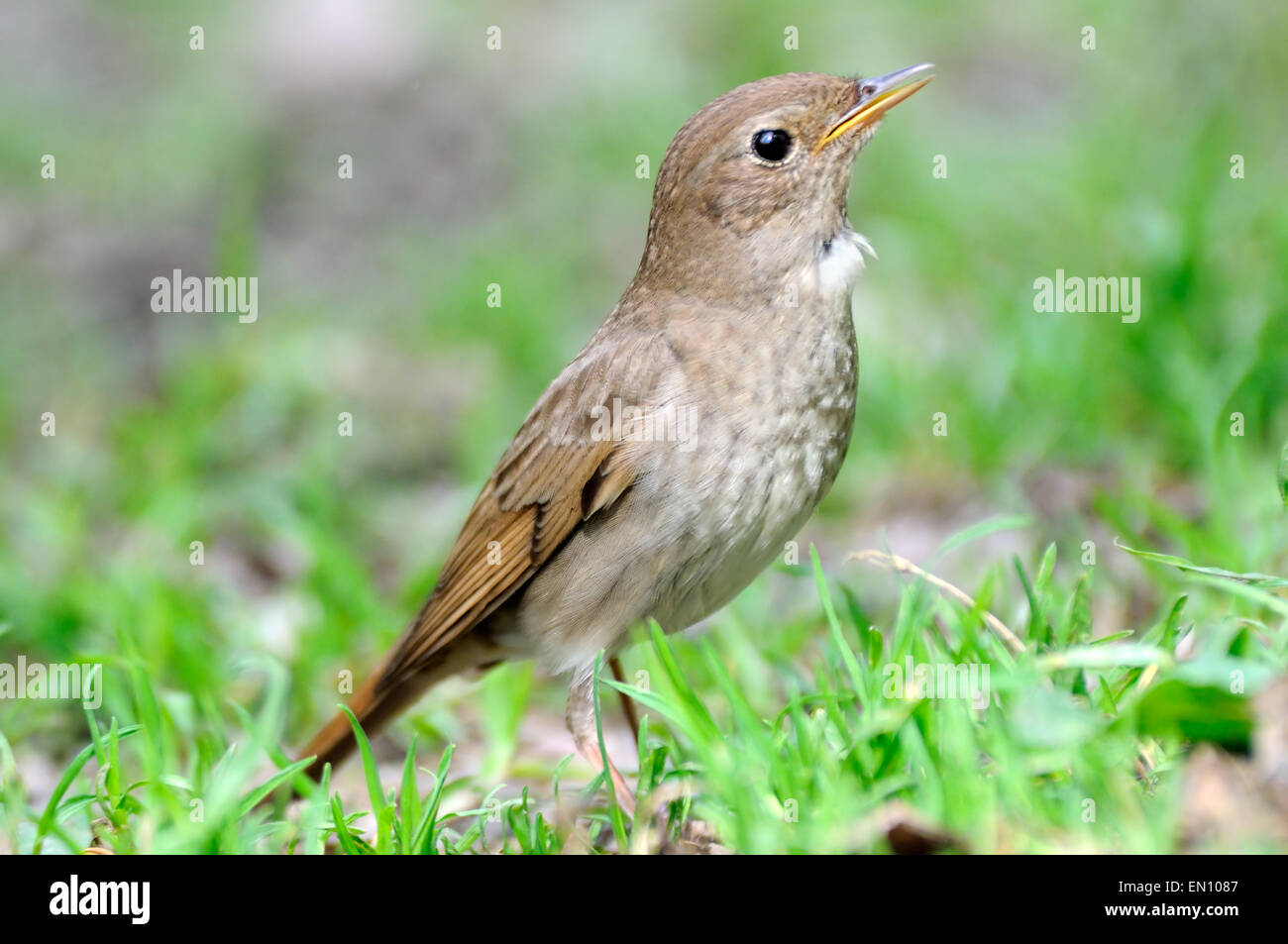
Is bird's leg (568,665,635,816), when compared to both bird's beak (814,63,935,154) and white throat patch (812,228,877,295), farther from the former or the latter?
bird's beak (814,63,935,154)

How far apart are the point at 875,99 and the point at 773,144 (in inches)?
14.2

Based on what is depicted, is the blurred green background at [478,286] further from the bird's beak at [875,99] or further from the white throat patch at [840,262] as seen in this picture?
the bird's beak at [875,99]

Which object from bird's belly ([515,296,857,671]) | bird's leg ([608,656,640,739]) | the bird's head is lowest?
bird's leg ([608,656,640,739])

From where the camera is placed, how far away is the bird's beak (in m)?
4.64

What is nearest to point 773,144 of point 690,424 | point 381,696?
point 690,424

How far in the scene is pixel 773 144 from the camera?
4.62 metres

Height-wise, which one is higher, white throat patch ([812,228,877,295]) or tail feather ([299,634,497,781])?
white throat patch ([812,228,877,295])

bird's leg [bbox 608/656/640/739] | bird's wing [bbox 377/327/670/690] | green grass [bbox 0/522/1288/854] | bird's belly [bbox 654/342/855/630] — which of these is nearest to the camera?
green grass [bbox 0/522/1288/854]

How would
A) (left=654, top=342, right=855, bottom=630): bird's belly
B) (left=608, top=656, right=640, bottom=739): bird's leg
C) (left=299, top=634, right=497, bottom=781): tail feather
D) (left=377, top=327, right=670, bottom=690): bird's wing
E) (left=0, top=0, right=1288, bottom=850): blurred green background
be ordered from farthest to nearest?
(left=0, top=0, right=1288, bottom=850): blurred green background
(left=608, top=656, right=640, bottom=739): bird's leg
(left=299, top=634, right=497, bottom=781): tail feather
(left=377, top=327, right=670, bottom=690): bird's wing
(left=654, top=342, right=855, bottom=630): bird's belly

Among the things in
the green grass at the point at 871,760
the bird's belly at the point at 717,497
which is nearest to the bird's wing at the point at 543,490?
the bird's belly at the point at 717,497

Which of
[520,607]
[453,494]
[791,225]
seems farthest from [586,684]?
[453,494]

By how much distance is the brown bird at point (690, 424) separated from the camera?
4312 mm

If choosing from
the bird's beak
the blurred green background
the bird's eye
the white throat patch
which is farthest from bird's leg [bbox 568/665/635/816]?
the bird's beak

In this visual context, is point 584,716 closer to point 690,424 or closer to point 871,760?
point 690,424
